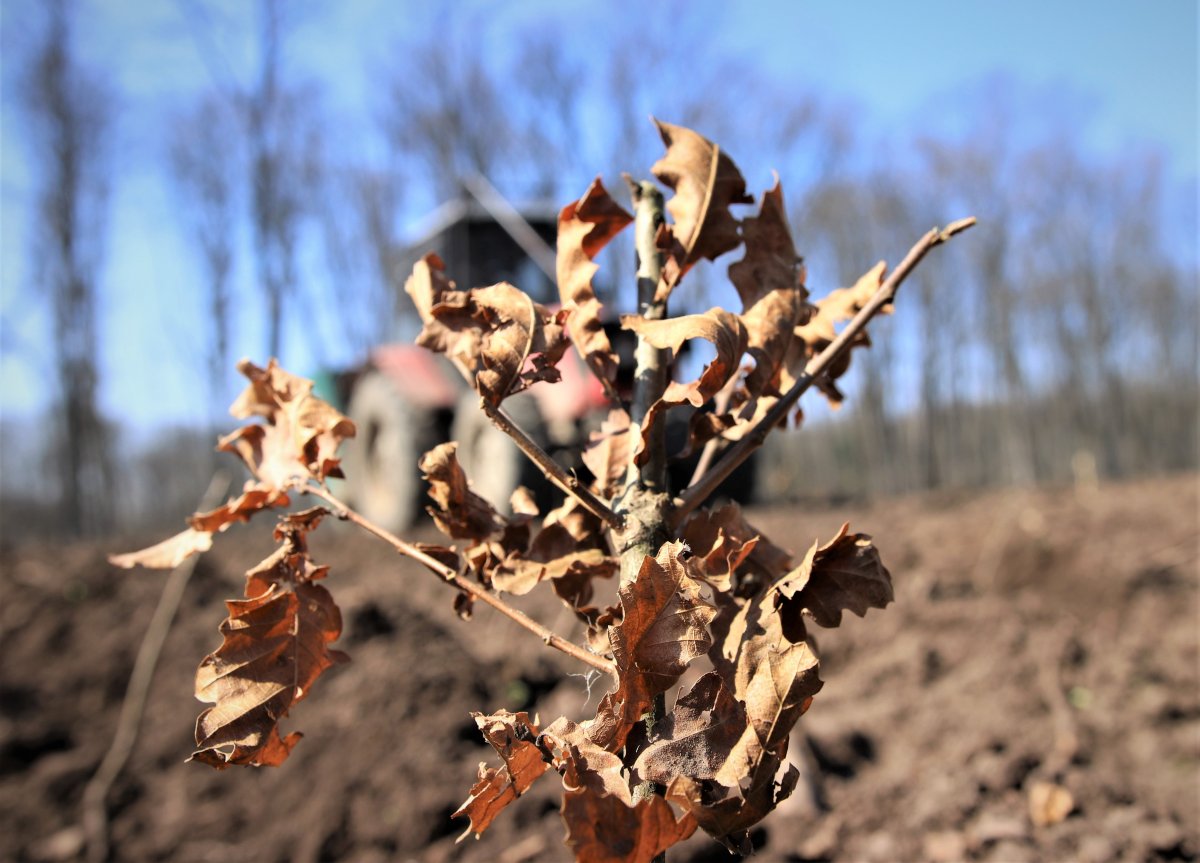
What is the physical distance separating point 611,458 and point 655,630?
1.04 feet

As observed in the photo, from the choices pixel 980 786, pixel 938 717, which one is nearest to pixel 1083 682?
pixel 938 717

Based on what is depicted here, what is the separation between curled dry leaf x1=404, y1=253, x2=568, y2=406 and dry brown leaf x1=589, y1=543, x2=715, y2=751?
0.23 m

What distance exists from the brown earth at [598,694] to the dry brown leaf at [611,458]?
127 centimetres

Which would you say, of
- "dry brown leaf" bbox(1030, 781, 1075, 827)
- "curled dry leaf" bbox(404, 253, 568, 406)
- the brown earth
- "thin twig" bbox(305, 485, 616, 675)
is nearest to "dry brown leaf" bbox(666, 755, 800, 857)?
"thin twig" bbox(305, 485, 616, 675)

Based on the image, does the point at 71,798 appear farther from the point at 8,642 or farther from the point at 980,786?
the point at 980,786

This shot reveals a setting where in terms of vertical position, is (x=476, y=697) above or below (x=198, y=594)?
below

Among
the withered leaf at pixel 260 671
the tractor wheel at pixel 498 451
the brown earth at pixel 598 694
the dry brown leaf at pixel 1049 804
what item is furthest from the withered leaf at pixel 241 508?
the tractor wheel at pixel 498 451

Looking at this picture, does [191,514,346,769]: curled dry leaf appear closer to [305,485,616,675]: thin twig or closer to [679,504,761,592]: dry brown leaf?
[305,485,616,675]: thin twig

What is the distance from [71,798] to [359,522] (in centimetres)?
340

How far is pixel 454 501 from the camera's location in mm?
1066

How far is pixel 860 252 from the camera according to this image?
24.6m

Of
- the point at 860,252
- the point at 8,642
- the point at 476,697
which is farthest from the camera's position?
the point at 860,252

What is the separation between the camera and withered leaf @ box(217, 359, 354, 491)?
1.12m

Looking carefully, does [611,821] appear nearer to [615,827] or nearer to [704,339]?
[615,827]
